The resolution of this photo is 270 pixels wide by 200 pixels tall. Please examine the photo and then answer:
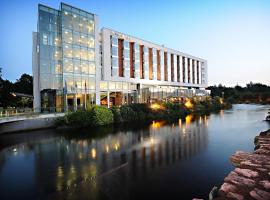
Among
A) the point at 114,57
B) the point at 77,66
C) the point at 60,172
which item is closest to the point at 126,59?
the point at 114,57

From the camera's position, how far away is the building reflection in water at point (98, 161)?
866 cm

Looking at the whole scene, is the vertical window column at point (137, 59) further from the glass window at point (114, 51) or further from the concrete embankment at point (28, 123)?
the concrete embankment at point (28, 123)

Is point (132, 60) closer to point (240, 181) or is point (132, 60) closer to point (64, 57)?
point (64, 57)

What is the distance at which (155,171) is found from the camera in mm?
10430

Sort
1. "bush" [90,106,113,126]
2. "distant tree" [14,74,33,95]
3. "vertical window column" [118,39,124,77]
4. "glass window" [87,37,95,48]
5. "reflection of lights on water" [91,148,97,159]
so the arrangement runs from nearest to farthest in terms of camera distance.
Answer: "reflection of lights on water" [91,148,97,159] → "bush" [90,106,113,126] → "glass window" [87,37,95,48] → "vertical window column" [118,39,124,77] → "distant tree" [14,74,33,95]

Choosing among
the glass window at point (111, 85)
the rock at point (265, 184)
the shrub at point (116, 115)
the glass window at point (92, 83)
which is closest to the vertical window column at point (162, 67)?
the glass window at point (111, 85)

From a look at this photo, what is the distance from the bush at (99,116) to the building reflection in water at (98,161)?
775 centimetres

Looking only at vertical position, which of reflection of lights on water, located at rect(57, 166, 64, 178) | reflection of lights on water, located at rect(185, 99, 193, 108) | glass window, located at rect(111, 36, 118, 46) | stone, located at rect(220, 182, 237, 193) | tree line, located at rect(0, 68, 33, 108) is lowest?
reflection of lights on water, located at rect(57, 166, 64, 178)

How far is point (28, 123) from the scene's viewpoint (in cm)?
2423

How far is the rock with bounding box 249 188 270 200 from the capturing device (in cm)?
615

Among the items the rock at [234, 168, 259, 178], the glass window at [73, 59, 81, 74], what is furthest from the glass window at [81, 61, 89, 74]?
the rock at [234, 168, 259, 178]

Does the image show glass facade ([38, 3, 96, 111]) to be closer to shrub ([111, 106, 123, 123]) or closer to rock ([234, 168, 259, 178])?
shrub ([111, 106, 123, 123])

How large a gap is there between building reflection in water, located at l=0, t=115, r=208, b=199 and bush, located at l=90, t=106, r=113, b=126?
25.4ft

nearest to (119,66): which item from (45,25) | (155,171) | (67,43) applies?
(67,43)
